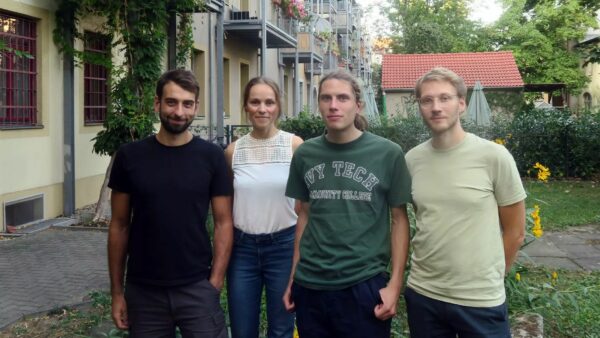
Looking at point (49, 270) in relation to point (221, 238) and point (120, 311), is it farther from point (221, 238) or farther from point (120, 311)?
point (221, 238)

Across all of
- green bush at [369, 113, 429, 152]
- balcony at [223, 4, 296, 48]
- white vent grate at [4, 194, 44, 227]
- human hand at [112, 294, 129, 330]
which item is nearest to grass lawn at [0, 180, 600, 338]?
human hand at [112, 294, 129, 330]

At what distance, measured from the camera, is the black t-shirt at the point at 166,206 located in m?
2.88

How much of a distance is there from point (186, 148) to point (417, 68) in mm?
26770

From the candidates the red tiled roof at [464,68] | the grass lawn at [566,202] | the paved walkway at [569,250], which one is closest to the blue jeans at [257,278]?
the paved walkway at [569,250]

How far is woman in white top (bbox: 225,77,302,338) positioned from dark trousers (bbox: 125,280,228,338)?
1.12 feet

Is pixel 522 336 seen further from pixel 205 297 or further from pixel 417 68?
pixel 417 68

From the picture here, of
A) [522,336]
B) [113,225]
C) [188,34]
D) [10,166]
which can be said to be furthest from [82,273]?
[188,34]

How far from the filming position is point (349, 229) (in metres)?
2.72

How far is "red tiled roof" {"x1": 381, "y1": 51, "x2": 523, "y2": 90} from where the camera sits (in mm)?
27266

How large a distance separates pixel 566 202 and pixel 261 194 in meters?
10.6

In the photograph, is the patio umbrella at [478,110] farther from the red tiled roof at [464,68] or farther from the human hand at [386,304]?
the human hand at [386,304]

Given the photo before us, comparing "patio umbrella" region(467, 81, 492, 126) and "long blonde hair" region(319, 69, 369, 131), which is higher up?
Answer: "patio umbrella" region(467, 81, 492, 126)

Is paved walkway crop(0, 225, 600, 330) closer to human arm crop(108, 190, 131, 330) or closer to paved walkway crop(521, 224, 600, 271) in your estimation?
paved walkway crop(521, 224, 600, 271)

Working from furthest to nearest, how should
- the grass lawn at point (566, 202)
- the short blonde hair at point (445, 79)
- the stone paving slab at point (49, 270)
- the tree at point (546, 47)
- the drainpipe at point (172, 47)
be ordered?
1. the tree at point (546, 47)
2. the drainpipe at point (172, 47)
3. the grass lawn at point (566, 202)
4. the stone paving slab at point (49, 270)
5. the short blonde hair at point (445, 79)
